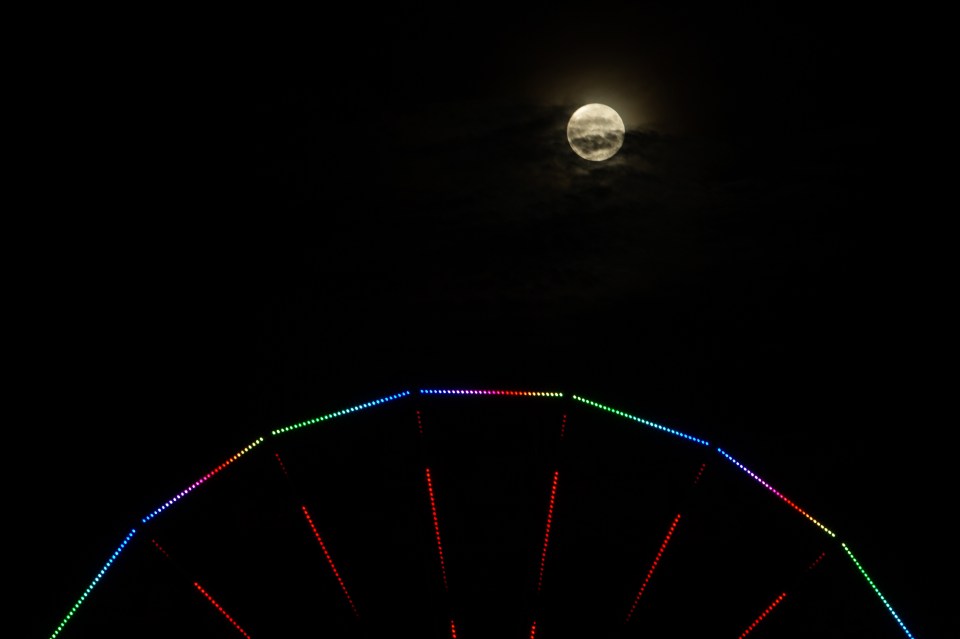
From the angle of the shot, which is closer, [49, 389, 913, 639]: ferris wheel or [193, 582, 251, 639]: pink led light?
[193, 582, 251, 639]: pink led light

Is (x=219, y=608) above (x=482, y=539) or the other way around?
the other way around

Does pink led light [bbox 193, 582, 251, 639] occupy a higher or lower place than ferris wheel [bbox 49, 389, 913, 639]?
lower

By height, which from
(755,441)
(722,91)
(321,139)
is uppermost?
(722,91)

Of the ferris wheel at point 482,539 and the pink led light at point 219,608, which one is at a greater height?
the ferris wheel at point 482,539

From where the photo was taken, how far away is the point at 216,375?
5.02 metres

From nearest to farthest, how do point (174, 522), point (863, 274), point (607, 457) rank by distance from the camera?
point (174, 522) < point (607, 457) < point (863, 274)

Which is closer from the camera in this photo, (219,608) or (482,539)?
(219,608)

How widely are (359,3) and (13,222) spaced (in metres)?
2.61

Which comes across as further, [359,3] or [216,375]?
[216,375]

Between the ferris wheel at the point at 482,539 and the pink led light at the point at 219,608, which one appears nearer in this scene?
the pink led light at the point at 219,608

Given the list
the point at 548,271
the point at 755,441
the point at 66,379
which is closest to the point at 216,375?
the point at 66,379

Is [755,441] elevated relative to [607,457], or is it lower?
elevated

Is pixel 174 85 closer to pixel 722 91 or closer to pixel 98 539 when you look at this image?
pixel 98 539

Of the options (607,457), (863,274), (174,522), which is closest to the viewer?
(174,522)
